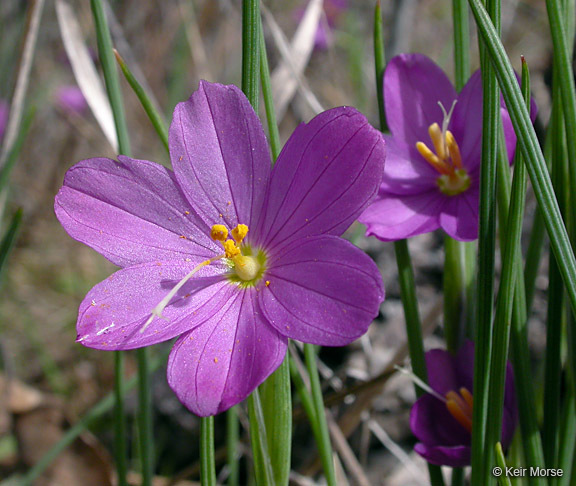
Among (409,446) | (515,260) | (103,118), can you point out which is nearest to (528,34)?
(409,446)

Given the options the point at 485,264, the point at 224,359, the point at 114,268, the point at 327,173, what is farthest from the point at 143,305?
the point at 114,268

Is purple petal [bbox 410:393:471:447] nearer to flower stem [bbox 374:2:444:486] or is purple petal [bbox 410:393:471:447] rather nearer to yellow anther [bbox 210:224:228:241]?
flower stem [bbox 374:2:444:486]

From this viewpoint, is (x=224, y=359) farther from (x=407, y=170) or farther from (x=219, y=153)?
(x=407, y=170)

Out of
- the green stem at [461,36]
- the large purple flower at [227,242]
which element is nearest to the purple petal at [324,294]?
the large purple flower at [227,242]

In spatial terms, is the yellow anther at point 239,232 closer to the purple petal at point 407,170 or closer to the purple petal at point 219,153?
the purple petal at point 219,153

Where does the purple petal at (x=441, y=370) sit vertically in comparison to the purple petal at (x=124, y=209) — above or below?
below

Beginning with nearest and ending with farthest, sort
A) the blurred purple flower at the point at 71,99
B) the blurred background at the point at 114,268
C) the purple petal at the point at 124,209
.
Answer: the purple petal at the point at 124,209
the blurred background at the point at 114,268
the blurred purple flower at the point at 71,99

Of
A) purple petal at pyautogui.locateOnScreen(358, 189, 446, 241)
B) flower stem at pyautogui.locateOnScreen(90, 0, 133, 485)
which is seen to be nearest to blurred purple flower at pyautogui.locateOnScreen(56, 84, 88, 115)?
flower stem at pyautogui.locateOnScreen(90, 0, 133, 485)
